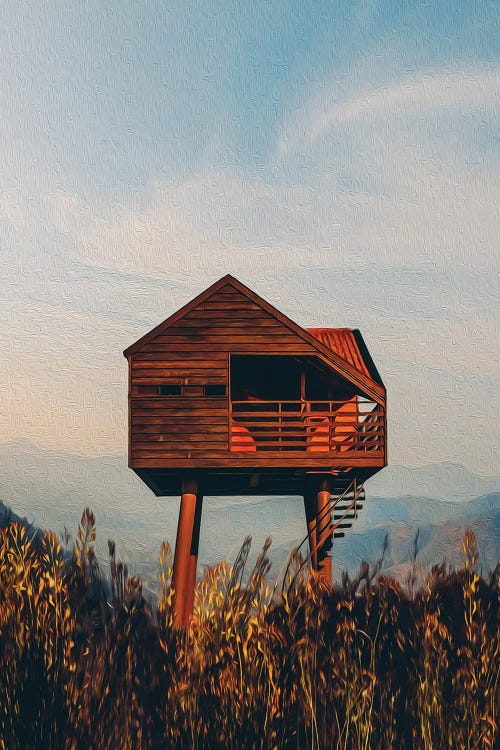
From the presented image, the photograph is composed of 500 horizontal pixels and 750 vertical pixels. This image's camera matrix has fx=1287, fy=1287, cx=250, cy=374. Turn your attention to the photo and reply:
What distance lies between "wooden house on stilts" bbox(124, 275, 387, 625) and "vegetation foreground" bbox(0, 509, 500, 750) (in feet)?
26.1

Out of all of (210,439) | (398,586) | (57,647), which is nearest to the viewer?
(57,647)

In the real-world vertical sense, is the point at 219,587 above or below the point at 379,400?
below

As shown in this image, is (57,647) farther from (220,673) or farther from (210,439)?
(210,439)

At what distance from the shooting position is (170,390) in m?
26.6

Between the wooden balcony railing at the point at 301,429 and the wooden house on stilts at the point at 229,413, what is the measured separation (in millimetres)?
26

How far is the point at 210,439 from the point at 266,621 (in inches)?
326

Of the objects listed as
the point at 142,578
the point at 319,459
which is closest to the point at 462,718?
the point at 142,578

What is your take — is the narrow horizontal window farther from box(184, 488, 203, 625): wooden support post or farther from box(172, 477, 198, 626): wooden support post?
box(184, 488, 203, 625): wooden support post

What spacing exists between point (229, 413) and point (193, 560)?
13.2 ft

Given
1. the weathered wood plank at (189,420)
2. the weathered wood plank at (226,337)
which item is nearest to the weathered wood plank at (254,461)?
the weathered wood plank at (189,420)

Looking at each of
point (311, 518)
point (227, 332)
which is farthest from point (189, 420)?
point (311, 518)

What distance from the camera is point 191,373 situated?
2612 cm

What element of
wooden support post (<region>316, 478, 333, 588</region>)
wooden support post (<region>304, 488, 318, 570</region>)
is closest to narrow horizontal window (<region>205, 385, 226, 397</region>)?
wooden support post (<region>316, 478, 333, 588</region>)

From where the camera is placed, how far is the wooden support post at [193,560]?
88.9 ft
